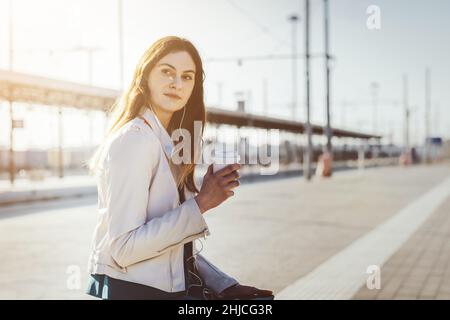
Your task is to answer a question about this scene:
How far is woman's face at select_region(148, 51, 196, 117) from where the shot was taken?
1665 mm

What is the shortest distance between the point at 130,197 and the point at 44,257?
22.4ft

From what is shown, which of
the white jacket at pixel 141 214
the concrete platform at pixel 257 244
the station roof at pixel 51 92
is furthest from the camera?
the station roof at pixel 51 92

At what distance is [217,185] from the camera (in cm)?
155

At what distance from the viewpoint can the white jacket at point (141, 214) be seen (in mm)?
1511

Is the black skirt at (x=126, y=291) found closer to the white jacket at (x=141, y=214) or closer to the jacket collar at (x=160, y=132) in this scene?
the white jacket at (x=141, y=214)

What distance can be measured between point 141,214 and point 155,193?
70 millimetres

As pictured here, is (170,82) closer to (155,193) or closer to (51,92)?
(155,193)

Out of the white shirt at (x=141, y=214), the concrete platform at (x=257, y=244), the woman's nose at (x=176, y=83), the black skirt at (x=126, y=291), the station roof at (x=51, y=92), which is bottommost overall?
the concrete platform at (x=257, y=244)

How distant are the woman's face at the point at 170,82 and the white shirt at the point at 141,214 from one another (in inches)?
2.8

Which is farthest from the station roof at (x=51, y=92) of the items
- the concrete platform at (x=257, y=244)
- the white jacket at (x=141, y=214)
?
the white jacket at (x=141, y=214)

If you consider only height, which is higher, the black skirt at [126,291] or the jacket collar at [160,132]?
the jacket collar at [160,132]
